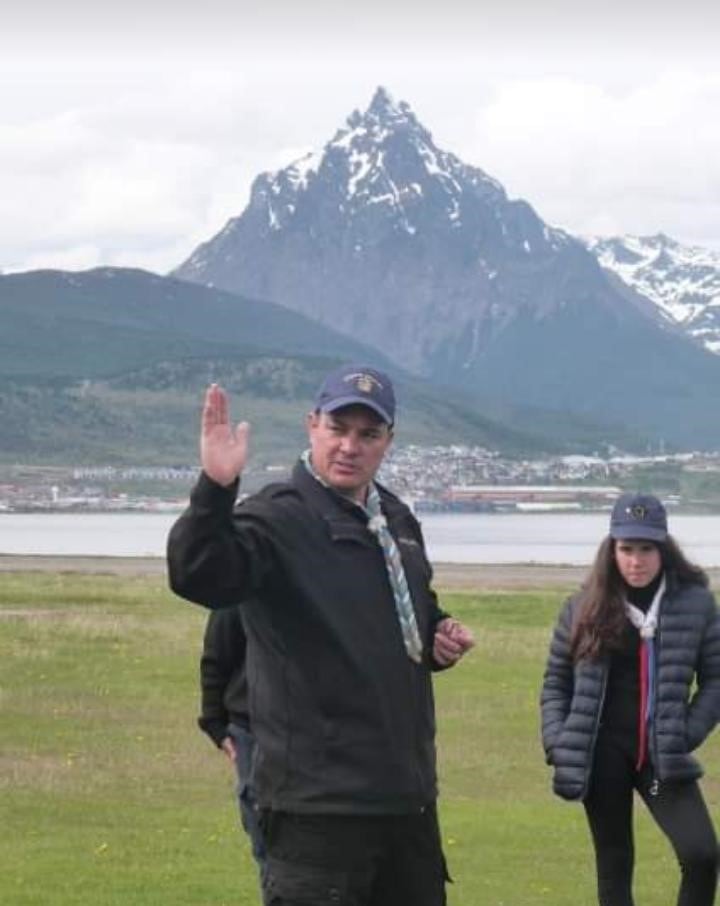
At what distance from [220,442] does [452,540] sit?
138 m

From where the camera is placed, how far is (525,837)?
15484mm

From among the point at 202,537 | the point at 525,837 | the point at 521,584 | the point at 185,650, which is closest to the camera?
the point at 202,537

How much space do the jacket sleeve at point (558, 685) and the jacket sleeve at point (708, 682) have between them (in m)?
0.54

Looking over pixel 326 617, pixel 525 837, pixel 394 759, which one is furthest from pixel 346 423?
pixel 525 837

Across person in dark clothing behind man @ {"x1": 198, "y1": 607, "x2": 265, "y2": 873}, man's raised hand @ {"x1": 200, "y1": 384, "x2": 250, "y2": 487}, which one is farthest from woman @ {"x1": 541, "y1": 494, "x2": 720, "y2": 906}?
man's raised hand @ {"x1": 200, "y1": 384, "x2": 250, "y2": 487}

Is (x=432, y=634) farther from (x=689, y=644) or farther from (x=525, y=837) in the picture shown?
(x=525, y=837)

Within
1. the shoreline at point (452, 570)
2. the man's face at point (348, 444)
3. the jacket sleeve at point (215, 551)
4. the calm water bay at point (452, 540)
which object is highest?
the man's face at point (348, 444)

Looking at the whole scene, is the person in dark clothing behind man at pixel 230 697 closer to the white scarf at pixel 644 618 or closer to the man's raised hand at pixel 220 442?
the white scarf at pixel 644 618

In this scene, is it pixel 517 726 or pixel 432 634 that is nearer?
pixel 432 634

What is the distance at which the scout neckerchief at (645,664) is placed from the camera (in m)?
9.77

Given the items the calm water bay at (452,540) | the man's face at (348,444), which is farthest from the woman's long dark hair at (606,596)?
the calm water bay at (452,540)

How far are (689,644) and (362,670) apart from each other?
3360mm

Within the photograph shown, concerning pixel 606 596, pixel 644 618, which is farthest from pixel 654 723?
pixel 606 596

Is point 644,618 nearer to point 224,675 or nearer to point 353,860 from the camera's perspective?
point 224,675
